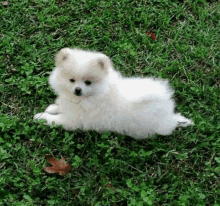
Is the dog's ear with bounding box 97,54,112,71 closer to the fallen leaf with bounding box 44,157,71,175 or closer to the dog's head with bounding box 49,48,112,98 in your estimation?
the dog's head with bounding box 49,48,112,98

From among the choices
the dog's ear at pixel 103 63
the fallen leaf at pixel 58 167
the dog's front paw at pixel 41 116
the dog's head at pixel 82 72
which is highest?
the dog's ear at pixel 103 63

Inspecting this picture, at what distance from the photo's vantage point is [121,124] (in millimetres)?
2572

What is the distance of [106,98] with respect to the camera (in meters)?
2.48

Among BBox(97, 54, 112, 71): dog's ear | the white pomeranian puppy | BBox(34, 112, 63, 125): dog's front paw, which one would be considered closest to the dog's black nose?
the white pomeranian puppy

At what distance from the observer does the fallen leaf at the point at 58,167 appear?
2.51m

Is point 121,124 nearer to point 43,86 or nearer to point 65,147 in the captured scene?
point 65,147

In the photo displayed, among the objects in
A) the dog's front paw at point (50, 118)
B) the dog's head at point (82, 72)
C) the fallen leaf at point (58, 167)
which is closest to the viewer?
the dog's head at point (82, 72)

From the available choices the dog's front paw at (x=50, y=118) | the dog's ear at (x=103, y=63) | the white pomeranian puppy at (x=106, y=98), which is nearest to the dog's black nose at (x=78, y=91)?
the white pomeranian puppy at (x=106, y=98)

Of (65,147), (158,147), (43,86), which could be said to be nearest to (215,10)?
(158,147)

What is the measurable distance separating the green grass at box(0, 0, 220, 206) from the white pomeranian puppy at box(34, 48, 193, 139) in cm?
18

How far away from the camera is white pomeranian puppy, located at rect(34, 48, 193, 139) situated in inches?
94.2

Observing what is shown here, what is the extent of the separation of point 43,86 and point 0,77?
493 mm

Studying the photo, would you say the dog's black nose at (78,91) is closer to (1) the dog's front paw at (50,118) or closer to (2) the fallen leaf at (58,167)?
(1) the dog's front paw at (50,118)

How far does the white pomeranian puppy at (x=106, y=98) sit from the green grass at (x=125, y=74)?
0.58 ft
